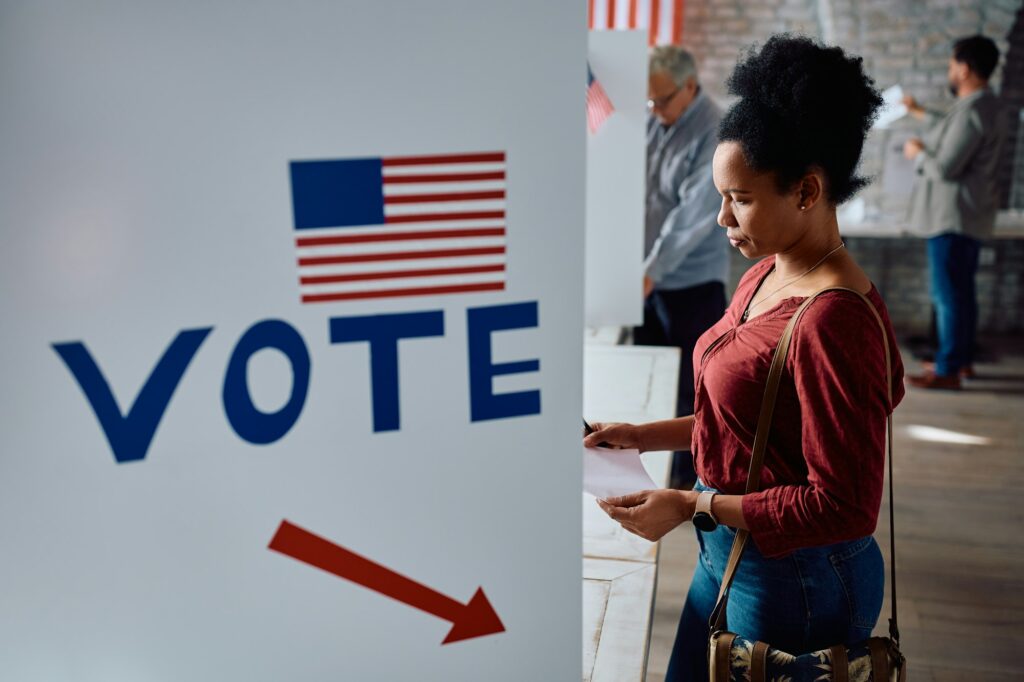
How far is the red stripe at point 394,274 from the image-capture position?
684 mm

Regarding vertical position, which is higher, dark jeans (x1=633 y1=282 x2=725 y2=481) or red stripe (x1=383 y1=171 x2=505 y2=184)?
red stripe (x1=383 y1=171 x2=505 y2=184)

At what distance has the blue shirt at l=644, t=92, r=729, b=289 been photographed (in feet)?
9.15

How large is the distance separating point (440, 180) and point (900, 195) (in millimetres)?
5192

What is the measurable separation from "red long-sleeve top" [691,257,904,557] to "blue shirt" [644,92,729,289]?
1.75m

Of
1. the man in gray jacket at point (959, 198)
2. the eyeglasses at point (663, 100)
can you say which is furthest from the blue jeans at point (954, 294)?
the eyeglasses at point (663, 100)

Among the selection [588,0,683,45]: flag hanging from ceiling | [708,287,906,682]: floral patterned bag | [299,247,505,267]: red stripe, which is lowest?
[708,287,906,682]: floral patterned bag

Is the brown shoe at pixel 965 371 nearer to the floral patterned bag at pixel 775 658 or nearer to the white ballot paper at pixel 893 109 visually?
the white ballot paper at pixel 893 109

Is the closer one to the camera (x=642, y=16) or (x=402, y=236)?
(x=402, y=236)

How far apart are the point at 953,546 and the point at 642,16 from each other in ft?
9.14

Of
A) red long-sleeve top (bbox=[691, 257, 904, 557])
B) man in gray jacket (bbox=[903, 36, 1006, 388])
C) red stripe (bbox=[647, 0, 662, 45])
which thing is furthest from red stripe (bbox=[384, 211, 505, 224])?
man in gray jacket (bbox=[903, 36, 1006, 388])

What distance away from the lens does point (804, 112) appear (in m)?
1.01

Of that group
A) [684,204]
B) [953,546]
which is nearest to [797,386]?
[684,204]

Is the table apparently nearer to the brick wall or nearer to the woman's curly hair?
the woman's curly hair

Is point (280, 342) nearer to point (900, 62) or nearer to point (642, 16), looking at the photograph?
point (642, 16)
